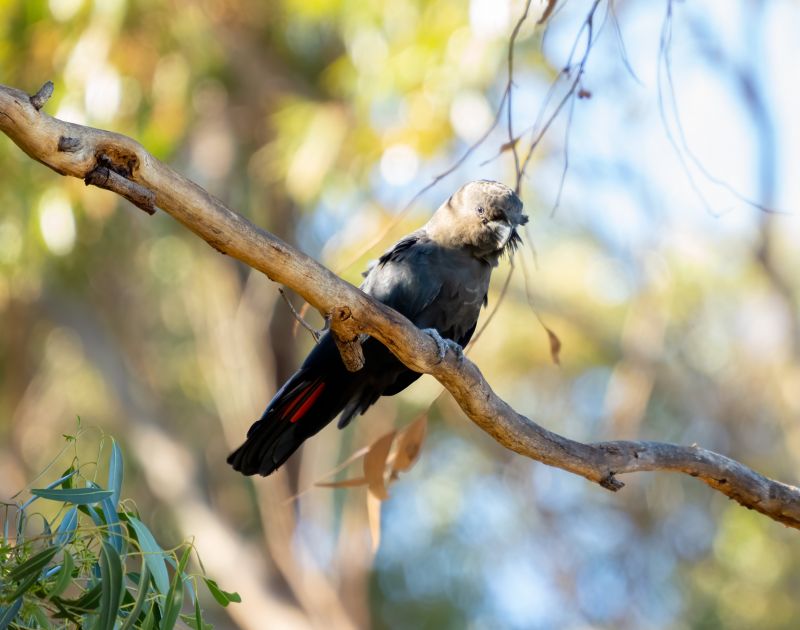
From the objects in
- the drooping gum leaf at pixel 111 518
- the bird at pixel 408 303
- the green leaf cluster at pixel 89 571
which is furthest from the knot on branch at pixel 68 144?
the bird at pixel 408 303

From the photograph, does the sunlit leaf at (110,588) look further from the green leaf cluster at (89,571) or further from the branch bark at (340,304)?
the branch bark at (340,304)

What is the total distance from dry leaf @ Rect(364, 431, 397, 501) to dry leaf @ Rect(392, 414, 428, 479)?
0.07 meters

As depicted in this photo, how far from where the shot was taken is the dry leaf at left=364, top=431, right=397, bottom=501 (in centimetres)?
313

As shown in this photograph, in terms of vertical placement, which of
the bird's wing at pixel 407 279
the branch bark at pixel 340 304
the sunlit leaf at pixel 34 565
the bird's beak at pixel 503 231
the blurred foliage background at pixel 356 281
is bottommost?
the sunlit leaf at pixel 34 565

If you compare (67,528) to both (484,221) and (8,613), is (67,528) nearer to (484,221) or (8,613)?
Answer: (8,613)

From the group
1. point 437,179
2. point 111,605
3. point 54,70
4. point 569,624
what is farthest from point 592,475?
point 569,624

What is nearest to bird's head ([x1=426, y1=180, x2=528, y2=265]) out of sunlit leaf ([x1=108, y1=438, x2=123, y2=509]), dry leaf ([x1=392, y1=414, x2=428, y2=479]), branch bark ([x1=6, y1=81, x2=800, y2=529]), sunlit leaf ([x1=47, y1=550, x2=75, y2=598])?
dry leaf ([x1=392, y1=414, x2=428, y2=479])

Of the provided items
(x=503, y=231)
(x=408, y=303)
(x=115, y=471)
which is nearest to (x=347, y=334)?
(x=115, y=471)

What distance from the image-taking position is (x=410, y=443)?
3.21 metres

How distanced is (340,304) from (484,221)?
4.04 ft

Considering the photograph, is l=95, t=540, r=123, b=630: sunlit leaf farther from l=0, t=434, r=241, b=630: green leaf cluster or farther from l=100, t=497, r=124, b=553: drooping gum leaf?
l=100, t=497, r=124, b=553: drooping gum leaf

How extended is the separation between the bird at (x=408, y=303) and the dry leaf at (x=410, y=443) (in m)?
0.25

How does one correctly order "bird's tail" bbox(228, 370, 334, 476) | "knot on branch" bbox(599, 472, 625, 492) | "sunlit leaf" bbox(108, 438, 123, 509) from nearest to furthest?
1. "sunlit leaf" bbox(108, 438, 123, 509)
2. "knot on branch" bbox(599, 472, 625, 492)
3. "bird's tail" bbox(228, 370, 334, 476)

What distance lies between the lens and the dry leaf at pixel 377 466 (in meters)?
3.13
